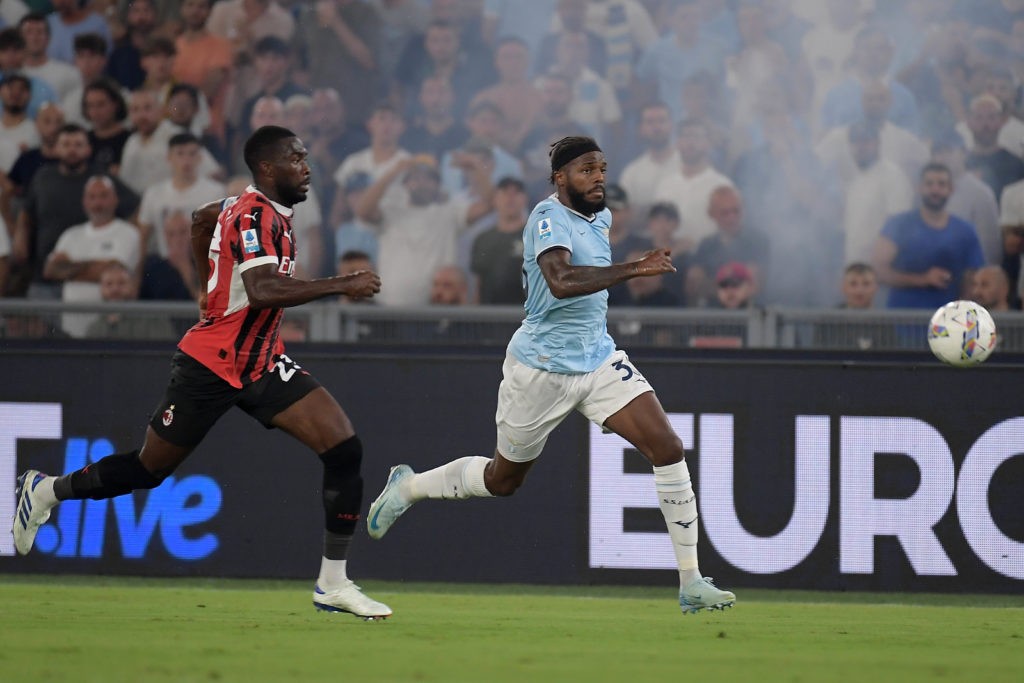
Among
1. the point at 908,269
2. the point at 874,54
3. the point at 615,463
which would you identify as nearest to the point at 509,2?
the point at 874,54

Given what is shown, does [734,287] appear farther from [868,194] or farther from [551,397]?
[551,397]

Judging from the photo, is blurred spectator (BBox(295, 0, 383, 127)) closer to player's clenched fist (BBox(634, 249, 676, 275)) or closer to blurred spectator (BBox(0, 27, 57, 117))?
blurred spectator (BBox(0, 27, 57, 117))

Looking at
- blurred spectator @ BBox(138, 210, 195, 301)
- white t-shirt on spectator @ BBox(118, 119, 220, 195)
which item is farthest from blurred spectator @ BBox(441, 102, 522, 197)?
blurred spectator @ BBox(138, 210, 195, 301)

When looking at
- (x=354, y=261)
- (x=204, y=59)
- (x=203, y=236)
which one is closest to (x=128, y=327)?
(x=354, y=261)

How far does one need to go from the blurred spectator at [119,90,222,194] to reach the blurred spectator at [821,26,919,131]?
17.1 feet

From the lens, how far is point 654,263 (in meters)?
6.56

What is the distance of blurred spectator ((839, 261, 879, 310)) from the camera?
436 inches

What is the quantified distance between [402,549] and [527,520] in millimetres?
835

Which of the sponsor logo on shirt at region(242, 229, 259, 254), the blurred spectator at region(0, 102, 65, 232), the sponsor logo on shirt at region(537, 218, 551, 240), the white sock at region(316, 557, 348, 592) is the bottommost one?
the white sock at region(316, 557, 348, 592)

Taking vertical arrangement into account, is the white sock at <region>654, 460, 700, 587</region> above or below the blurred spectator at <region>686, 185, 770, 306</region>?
below

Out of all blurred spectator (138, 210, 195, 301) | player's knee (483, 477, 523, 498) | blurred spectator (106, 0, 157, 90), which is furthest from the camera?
blurred spectator (106, 0, 157, 90)

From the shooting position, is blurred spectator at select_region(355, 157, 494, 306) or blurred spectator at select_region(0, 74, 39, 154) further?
blurred spectator at select_region(0, 74, 39, 154)

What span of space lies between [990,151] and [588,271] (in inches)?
242

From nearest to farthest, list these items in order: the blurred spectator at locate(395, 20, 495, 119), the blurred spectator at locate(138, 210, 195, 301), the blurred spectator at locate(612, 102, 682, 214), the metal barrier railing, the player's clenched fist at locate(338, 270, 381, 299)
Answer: the player's clenched fist at locate(338, 270, 381, 299)
the metal barrier railing
the blurred spectator at locate(138, 210, 195, 301)
the blurred spectator at locate(612, 102, 682, 214)
the blurred spectator at locate(395, 20, 495, 119)
